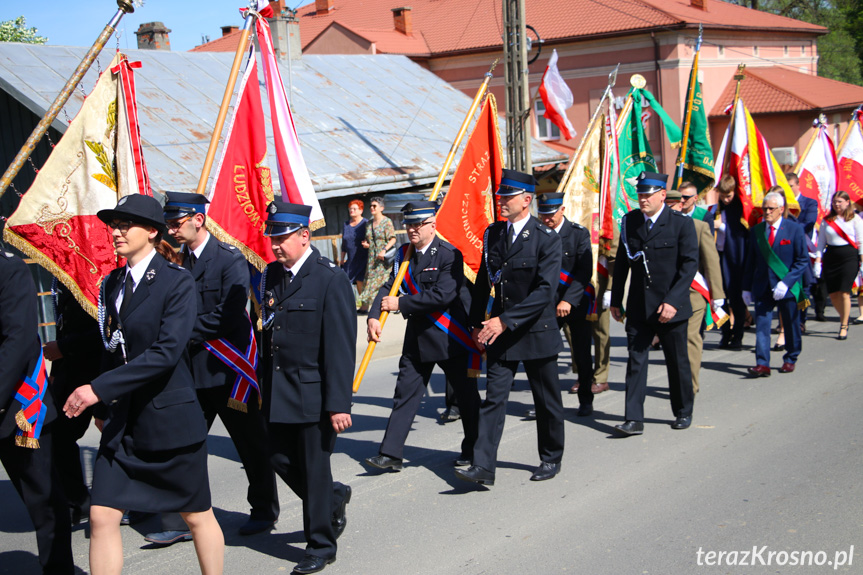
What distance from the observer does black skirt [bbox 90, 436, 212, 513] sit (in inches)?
153

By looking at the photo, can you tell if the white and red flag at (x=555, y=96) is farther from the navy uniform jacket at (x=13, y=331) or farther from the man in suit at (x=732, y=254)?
the navy uniform jacket at (x=13, y=331)

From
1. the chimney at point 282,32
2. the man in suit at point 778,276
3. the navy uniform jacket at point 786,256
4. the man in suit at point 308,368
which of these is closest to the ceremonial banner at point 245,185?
the man in suit at point 308,368

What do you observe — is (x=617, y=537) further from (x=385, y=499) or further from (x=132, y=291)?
(x=132, y=291)

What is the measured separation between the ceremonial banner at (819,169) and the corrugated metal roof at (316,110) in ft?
20.2

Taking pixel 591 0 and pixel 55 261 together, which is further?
pixel 591 0

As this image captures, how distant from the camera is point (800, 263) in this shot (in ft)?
30.5

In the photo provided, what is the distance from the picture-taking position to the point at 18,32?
37.9 meters

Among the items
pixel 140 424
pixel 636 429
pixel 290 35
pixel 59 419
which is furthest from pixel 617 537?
pixel 290 35

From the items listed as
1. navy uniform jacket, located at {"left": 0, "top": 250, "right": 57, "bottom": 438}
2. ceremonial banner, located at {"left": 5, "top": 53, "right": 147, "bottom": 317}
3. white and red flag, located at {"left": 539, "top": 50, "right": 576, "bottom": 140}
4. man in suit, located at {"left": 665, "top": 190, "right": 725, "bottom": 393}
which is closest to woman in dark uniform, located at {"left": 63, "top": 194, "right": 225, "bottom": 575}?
navy uniform jacket, located at {"left": 0, "top": 250, "right": 57, "bottom": 438}

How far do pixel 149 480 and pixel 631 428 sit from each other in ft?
13.7

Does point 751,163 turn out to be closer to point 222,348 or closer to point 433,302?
point 433,302

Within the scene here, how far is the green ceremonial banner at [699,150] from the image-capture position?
36.2 ft

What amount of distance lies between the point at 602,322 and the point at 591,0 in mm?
30843

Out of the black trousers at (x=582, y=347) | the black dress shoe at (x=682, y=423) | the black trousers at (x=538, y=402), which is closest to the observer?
the black trousers at (x=538, y=402)
